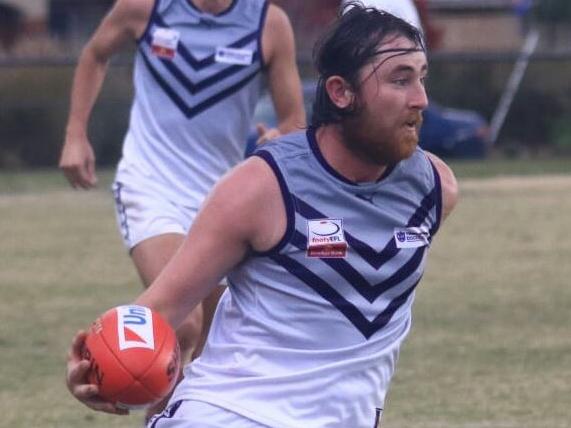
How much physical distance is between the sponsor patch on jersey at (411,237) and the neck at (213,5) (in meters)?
2.71

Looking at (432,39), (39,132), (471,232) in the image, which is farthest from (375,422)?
(432,39)

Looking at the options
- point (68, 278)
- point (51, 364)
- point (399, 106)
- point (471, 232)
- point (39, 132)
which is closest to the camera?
point (399, 106)

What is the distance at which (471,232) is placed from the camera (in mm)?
15797

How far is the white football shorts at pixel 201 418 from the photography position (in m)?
3.97

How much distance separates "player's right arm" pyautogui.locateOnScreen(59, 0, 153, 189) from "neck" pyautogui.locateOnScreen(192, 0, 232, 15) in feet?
0.65

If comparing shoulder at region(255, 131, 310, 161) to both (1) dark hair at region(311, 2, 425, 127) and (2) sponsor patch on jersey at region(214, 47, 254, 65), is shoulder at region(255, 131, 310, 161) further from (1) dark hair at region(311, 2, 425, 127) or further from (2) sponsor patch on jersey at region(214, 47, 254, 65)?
(2) sponsor patch on jersey at region(214, 47, 254, 65)

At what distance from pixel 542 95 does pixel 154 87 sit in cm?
2232

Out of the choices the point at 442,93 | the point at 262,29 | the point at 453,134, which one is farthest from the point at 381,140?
the point at 442,93

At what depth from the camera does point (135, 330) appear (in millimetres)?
3885

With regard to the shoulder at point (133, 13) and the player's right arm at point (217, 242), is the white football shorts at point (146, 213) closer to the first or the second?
the shoulder at point (133, 13)

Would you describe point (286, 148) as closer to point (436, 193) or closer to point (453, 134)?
point (436, 193)

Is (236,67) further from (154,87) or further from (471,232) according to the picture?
(471,232)

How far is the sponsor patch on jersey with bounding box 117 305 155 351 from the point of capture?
388 cm

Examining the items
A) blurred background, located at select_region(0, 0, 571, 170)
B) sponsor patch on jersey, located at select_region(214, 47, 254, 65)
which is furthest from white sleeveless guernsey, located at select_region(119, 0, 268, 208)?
blurred background, located at select_region(0, 0, 571, 170)
